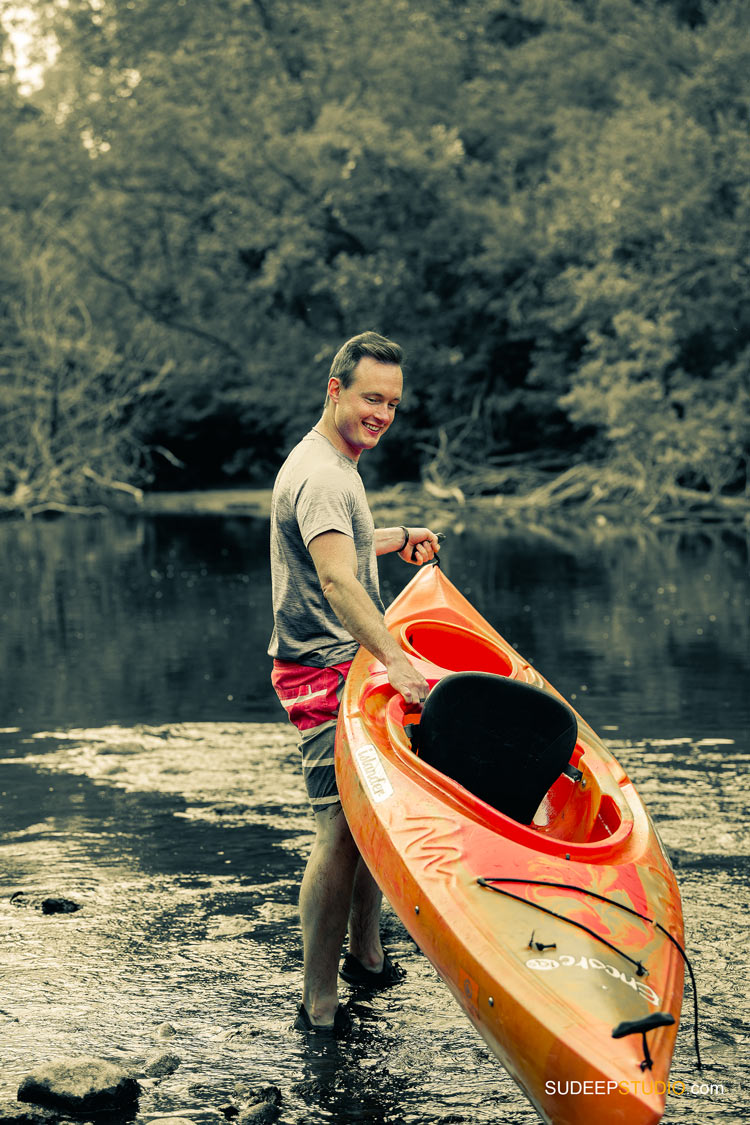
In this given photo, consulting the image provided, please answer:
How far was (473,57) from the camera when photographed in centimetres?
3095

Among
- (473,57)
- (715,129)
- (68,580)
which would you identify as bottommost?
(68,580)

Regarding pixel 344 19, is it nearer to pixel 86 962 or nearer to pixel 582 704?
pixel 582 704

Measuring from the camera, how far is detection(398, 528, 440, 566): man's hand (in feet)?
15.1

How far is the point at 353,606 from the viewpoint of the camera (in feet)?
11.7

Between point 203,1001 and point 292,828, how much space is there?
1730 millimetres

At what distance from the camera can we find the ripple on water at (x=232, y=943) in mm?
3371

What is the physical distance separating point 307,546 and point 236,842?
218 centimetres

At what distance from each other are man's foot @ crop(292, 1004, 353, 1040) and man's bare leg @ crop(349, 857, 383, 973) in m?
0.33

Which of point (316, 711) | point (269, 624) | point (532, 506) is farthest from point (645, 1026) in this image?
point (532, 506)

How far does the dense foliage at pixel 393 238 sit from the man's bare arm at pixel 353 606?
60.5 feet

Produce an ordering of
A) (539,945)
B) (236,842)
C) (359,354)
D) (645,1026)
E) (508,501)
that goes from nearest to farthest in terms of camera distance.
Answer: (645,1026) → (539,945) → (359,354) → (236,842) → (508,501)

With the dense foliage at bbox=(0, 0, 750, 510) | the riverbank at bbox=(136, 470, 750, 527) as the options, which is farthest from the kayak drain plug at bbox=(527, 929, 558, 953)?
the dense foliage at bbox=(0, 0, 750, 510)

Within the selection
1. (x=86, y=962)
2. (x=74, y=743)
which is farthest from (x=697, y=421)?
(x=86, y=962)

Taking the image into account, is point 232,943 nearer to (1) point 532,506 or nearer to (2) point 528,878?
(2) point 528,878
